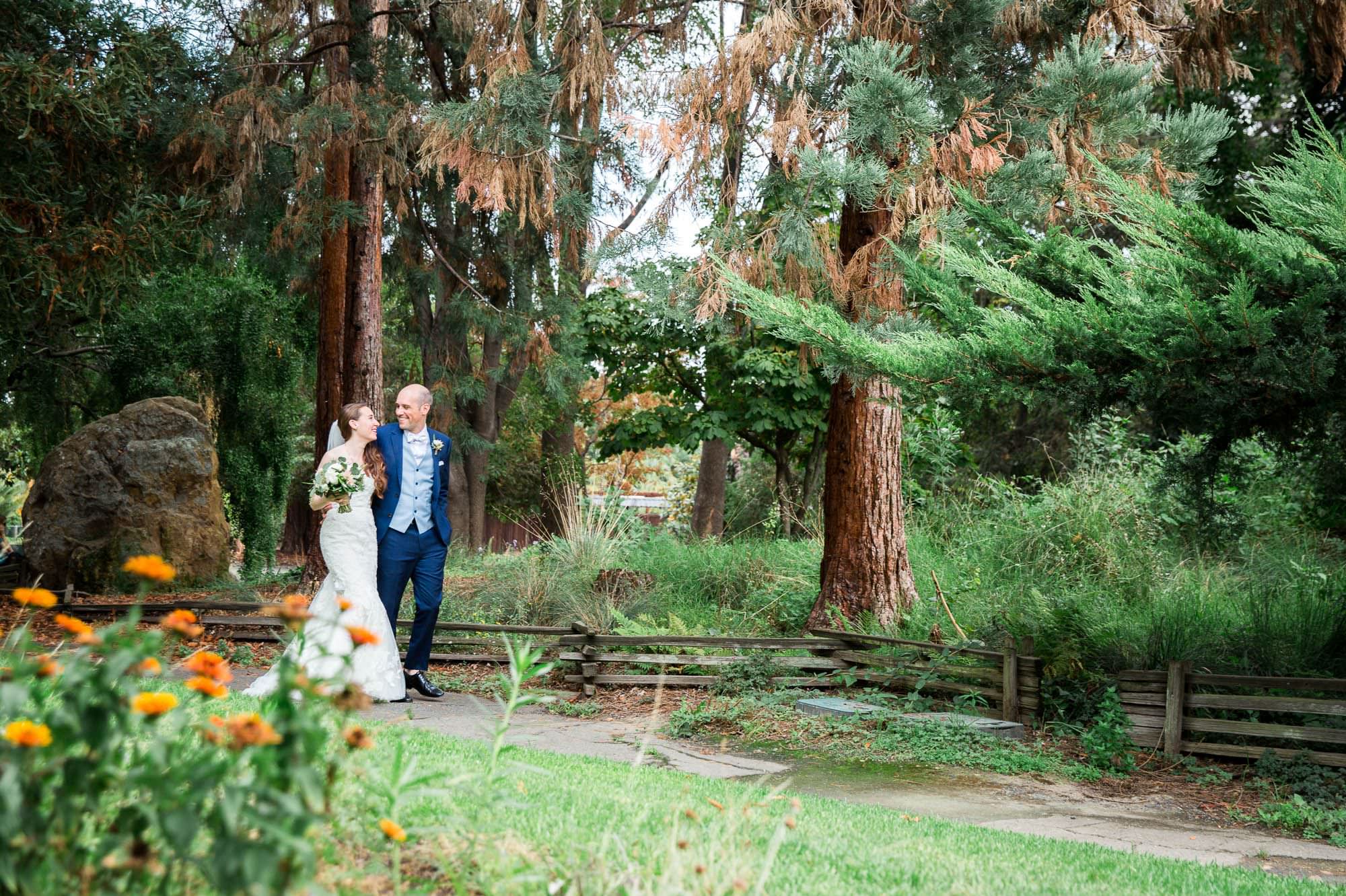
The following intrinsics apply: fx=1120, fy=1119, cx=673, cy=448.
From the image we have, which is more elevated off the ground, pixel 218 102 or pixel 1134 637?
pixel 218 102

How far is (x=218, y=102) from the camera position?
12.3 meters

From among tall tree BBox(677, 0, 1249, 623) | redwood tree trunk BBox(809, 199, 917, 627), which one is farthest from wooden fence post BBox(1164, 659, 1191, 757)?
redwood tree trunk BBox(809, 199, 917, 627)

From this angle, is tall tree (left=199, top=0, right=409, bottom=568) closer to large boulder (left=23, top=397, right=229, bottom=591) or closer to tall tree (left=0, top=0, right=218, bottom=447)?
tall tree (left=0, top=0, right=218, bottom=447)

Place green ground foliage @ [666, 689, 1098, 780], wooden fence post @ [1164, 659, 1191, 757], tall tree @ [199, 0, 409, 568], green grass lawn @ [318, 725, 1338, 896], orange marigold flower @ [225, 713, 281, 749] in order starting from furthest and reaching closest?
tall tree @ [199, 0, 409, 568] → wooden fence post @ [1164, 659, 1191, 757] → green ground foliage @ [666, 689, 1098, 780] → green grass lawn @ [318, 725, 1338, 896] → orange marigold flower @ [225, 713, 281, 749]

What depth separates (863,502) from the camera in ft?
32.6

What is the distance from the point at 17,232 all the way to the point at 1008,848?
30.6 ft

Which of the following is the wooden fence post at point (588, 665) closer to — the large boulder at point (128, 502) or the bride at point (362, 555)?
the bride at point (362, 555)

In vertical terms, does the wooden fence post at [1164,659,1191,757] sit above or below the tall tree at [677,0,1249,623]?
below

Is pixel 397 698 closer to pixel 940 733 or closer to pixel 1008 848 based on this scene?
pixel 940 733

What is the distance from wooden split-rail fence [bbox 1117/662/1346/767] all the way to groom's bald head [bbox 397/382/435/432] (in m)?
5.13

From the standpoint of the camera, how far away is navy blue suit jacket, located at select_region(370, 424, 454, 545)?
8.01m

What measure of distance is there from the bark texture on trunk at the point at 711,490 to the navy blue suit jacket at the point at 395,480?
11.7m

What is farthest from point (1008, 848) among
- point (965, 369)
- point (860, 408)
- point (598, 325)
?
point (598, 325)

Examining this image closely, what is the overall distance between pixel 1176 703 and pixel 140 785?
6532 mm
